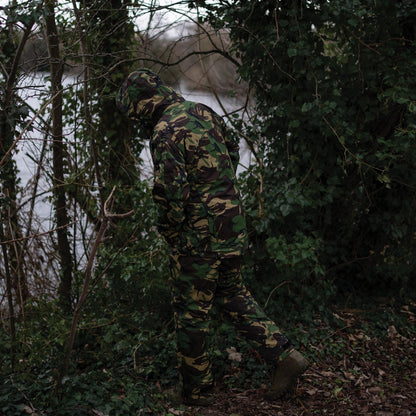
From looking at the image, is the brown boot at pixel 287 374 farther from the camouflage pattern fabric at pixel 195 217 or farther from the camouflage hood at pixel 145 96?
the camouflage hood at pixel 145 96

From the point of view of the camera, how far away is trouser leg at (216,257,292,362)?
9.86 feet

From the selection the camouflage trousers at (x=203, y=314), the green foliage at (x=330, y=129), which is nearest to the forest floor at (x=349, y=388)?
the camouflage trousers at (x=203, y=314)

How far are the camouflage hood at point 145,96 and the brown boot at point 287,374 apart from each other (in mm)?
1803

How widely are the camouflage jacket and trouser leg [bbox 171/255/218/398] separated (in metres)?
0.11

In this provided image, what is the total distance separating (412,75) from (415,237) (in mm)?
1715

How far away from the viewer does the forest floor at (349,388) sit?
2967mm

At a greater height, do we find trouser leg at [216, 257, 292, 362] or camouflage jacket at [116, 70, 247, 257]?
camouflage jacket at [116, 70, 247, 257]

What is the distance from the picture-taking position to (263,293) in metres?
4.09

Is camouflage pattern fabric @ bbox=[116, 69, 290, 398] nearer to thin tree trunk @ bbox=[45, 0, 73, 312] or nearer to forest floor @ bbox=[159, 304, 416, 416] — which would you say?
forest floor @ bbox=[159, 304, 416, 416]

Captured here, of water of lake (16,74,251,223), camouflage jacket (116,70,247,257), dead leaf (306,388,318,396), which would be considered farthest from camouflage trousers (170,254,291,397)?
water of lake (16,74,251,223)

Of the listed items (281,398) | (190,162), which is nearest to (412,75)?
Result: (190,162)

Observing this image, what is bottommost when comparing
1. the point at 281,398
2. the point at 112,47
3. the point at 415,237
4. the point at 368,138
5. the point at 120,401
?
the point at 281,398

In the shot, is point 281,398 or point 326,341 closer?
point 281,398

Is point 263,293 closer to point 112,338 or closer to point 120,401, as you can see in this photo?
point 112,338
